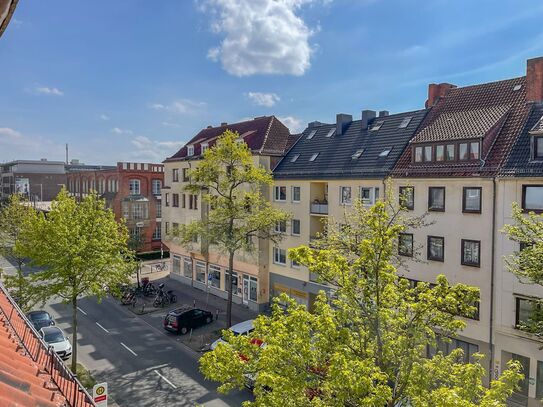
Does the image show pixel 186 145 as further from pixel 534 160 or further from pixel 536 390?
pixel 536 390

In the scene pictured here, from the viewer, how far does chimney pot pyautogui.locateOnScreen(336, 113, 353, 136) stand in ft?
101

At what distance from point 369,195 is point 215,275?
16.2 m

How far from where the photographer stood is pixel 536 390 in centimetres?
1811

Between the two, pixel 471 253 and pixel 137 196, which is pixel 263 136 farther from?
pixel 137 196

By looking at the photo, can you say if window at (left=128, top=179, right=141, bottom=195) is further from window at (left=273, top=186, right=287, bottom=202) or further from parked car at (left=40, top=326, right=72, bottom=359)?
parked car at (left=40, top=326, right=72, bottom=359)

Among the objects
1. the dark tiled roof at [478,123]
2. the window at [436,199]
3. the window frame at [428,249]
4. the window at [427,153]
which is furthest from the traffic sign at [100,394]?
the window at [427,153]

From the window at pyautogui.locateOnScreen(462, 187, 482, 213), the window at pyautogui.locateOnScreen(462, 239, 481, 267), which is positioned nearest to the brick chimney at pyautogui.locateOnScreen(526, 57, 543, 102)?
the window at pyautogui.locateOnScreen(462, 187, 482, 213)

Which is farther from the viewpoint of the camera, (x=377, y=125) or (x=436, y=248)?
(x=377, y=125)

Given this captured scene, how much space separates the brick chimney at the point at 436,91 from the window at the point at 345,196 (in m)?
8.12

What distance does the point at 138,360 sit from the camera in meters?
22.0

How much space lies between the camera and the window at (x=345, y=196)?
2597 centimetres

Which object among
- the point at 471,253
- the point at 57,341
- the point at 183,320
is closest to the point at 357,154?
the point at 471,253

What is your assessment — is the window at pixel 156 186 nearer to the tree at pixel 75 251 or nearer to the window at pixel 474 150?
the tree at pixel 75 251

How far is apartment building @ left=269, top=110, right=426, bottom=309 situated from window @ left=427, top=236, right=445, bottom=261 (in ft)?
13.8
